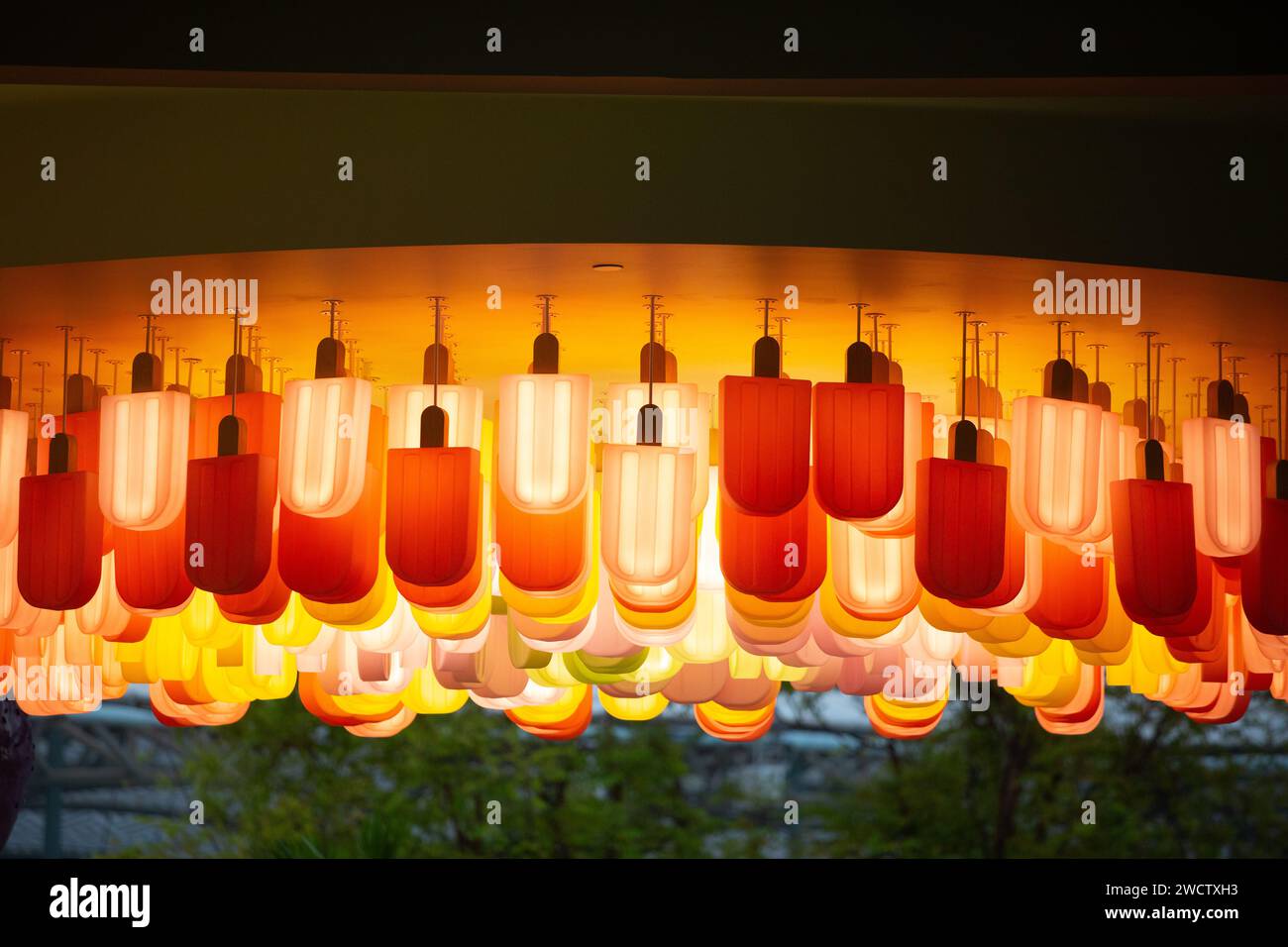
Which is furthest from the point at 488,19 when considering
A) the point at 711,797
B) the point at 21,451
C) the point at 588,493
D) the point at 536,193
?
the point at 711,797

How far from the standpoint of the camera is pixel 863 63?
7.04ft

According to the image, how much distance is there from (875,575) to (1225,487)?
25.6 inches

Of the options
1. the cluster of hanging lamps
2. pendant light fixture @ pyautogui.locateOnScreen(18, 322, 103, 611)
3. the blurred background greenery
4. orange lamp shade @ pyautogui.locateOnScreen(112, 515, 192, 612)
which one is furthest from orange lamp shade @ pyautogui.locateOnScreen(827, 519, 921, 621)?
the blurred background greenery

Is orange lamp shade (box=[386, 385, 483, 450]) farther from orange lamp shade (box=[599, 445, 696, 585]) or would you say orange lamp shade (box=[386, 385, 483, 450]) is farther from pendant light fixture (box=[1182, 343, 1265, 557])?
pendant light fixture (box=[1182, 343, 1265, 557])

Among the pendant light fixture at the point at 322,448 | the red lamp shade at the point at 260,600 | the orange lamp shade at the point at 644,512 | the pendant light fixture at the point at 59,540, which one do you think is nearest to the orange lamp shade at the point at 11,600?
the pendant light fixture at the point at 59,540

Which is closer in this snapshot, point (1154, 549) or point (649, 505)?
point (649, 505)

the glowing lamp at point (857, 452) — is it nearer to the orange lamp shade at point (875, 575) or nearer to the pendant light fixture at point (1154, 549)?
the orange lamp shade at point (875, 575)

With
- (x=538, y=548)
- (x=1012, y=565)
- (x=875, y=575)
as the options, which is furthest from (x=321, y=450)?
(x=1012, y=565)

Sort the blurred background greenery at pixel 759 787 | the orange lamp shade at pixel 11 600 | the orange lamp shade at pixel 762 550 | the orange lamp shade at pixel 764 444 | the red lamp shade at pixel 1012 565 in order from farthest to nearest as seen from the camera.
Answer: the blurred background greenery at pixel 759 787
the orange lamp shade at pixel 11 600
the red lamp shade at pixel 1012 565
the orange lamp shade at pixel 762 550
the orange lamp shade at pixel 764 444

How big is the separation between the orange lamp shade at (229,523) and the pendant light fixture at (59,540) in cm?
26

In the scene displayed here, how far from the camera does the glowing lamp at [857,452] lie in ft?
7.95

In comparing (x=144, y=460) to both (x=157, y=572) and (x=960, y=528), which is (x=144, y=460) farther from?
(x=960, y=528)

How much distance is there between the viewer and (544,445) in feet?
7.84

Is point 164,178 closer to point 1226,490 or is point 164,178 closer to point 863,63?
point 863,63
